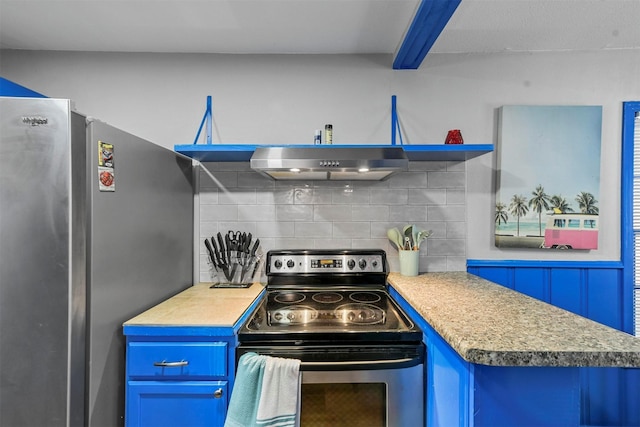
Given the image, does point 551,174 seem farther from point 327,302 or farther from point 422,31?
point 327,302

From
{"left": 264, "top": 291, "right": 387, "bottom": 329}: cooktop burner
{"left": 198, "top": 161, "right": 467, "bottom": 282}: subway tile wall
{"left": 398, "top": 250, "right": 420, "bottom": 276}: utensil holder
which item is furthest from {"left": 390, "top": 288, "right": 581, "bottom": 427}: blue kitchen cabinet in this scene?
{"left": 198, "top": 161, "right": 467, "bottom": 282}: subway tile wall

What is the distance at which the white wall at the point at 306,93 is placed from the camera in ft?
6.83

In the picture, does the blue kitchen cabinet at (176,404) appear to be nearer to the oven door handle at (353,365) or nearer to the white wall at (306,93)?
the oven door handle at (353,365)

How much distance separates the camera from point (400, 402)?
49.5 inches

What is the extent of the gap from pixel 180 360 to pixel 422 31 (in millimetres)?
1933

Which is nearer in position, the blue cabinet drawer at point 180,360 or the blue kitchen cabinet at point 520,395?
the blue kitchen cabinet at point 520,395

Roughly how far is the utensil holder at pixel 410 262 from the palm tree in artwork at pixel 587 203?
1.09 meters

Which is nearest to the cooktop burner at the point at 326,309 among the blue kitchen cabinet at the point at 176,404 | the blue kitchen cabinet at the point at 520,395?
the blue kitchen cabinet at the point at 176,404

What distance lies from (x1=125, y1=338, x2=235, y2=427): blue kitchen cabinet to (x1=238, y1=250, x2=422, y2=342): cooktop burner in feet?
0.49

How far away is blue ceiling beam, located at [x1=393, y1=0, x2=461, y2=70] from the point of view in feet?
4.68

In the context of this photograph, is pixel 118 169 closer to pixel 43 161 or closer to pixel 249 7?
pixel 43 161

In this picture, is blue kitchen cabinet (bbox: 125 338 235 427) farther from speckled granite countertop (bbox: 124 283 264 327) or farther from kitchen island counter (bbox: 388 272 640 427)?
kitchen island counter (bbox: 388 272 640 427)

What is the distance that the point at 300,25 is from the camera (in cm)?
179

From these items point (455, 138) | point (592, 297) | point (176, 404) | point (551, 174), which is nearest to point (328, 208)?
point (455, 138)
